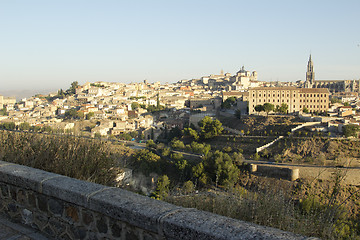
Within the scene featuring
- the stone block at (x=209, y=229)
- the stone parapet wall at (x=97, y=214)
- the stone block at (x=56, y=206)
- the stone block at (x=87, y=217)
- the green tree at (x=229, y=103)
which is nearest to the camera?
the stone block at (x=209, y=229)

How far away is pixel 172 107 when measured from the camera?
226 ft

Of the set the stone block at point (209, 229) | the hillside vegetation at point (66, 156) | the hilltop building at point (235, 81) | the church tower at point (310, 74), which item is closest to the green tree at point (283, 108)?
the hilltop building at point (235, 81)

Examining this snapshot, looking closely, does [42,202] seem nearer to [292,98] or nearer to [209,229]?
[209,229]

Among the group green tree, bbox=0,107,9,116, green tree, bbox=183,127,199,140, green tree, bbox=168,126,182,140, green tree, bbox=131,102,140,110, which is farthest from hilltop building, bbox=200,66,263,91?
green tree, bbox=0,107,9,116

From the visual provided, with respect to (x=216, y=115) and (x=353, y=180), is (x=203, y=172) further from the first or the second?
(x=216, y=115)

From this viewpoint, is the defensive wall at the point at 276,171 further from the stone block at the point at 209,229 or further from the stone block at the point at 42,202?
the stone block at the point at 209,229

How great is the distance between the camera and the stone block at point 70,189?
2.63 m

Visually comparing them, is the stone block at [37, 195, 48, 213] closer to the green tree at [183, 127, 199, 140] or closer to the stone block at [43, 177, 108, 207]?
the stone block at [43, 177, 108, 207]

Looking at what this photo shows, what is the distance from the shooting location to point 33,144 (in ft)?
14.7

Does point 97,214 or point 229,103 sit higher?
point 97,214

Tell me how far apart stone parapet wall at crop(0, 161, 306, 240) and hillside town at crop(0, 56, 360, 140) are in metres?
25.4

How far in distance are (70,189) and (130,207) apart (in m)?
0.71

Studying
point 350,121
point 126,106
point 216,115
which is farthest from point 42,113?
point 350,121

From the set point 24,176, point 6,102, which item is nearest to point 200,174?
point 24,176
